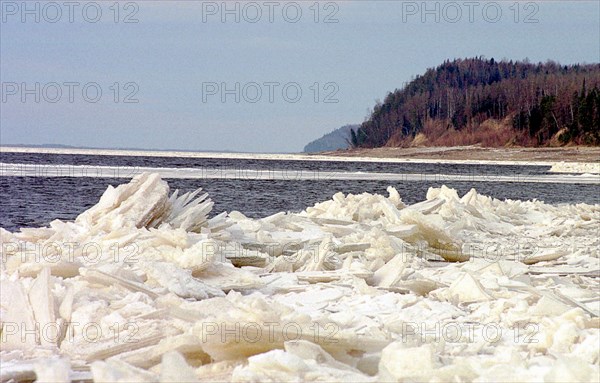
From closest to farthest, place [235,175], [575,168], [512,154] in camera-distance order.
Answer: [235,175] → [575,168] → [512,154]

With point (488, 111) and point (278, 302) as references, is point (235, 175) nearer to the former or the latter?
point (278, 302)

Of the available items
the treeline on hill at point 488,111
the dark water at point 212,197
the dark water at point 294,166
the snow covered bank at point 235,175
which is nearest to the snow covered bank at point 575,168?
the dark water at point 294,166

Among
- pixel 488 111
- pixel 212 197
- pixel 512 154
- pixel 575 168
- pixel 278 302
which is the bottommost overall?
pixel 575 168

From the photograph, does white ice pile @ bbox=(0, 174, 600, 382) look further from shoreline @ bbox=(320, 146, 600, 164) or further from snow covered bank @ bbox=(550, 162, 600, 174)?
shoreline @ bbox=(320, 146, 600, 164)

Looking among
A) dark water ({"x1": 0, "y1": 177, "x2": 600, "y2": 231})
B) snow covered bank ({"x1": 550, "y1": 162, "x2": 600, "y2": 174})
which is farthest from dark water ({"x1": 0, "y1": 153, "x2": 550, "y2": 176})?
dark water ({"x1": 0, "y1": 177, "x2": 600, "y2": 231})

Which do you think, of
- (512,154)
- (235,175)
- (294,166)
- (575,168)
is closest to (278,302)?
(235,175)

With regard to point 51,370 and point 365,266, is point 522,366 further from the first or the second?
point 365,266
